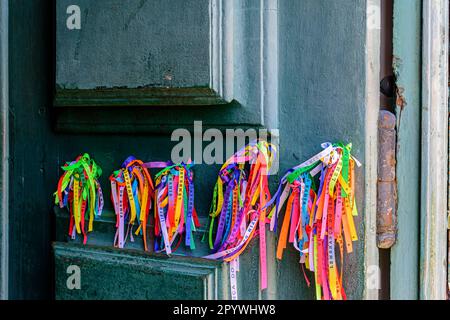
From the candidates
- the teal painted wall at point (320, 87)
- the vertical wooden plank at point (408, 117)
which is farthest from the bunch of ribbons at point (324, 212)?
the vertical wooden plank at point (408, 117)

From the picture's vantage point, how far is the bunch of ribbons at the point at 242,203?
4.52 feet

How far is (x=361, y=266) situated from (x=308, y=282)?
14 centimetres

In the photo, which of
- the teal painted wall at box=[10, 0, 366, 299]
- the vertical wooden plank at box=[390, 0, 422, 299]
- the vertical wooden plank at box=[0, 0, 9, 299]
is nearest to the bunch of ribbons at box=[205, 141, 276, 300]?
the teal painted wall at box=[10, 0, 366, 299]

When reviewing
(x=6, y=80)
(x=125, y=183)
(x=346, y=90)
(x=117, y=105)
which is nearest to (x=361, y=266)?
(x=346, y=90)

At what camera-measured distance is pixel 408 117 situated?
56.3 inches

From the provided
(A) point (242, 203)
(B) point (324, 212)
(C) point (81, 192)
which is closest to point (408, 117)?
(B) point (324, 212)

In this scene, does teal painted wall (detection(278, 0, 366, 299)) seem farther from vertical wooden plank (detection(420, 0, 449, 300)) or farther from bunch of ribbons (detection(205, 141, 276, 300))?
vertical wooden plank (detection(420, 0, 449, 300))

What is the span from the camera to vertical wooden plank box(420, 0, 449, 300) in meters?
1.42

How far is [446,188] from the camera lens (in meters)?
1.50

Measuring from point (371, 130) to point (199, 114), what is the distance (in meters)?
0.44

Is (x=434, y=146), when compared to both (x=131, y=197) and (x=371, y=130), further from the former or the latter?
(x=131, y=197)

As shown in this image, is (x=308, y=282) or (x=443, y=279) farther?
(x=443, y=279)

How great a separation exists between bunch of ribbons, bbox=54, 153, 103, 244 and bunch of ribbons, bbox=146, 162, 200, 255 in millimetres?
212

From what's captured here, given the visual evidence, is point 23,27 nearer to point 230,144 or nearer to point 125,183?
point 125,183
